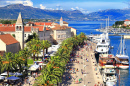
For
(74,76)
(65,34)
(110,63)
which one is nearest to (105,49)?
(110,63)

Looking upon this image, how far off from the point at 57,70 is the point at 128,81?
1645cm

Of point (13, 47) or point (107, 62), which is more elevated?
point (13, 47)

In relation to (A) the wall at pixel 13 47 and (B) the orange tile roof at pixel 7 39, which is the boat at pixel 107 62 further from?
(B) the orange tile roof at pixel 7 39

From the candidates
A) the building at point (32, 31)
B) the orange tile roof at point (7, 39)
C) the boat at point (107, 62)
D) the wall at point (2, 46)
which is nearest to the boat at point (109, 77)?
the boat at point (107, 62)

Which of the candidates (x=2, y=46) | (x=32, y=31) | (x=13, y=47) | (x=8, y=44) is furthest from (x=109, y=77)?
(x=32, y=31)

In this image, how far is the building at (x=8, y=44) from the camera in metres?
46.2

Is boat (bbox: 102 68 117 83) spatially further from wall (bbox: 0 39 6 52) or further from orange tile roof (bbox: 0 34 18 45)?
orange tile roof (bbox: 0 34 18 45)

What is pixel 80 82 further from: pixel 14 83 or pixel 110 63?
pixel 110 63

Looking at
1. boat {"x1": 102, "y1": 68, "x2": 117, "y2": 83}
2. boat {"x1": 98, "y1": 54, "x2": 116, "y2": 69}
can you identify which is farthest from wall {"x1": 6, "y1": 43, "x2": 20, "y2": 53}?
boat {"x1": 102, "y1": 68, "x2": 117, "y2": 83}

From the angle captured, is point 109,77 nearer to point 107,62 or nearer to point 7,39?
point 107,62

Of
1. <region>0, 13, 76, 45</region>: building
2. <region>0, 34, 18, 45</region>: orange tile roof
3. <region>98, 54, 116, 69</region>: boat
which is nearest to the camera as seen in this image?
<region>0, 34, 18, 45</region>: orange tile roof

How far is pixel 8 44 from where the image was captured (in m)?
47.6

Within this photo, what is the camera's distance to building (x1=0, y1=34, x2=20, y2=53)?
152ft

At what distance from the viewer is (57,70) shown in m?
30.7
